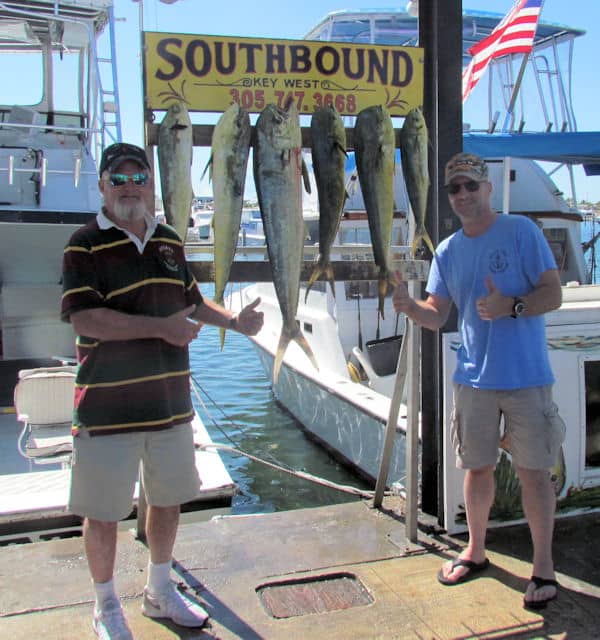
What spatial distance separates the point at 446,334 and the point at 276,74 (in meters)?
1.53

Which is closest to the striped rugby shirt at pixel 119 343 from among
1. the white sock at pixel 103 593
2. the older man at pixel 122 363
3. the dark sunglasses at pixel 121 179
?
the older man at pixel 122 363

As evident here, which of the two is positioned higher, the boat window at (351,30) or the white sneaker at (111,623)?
the boat window at (351,30)

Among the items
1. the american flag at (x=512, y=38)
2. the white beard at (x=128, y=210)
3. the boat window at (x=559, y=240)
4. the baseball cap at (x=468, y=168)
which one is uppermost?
the american flag at (x=512, y=38)

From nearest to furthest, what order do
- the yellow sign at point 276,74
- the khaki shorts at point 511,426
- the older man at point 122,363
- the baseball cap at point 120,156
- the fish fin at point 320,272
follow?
1. the older man at point 122,363
2. the baseball cap at point 120,156
3. the khaki shorts at point 511,426
4. the fish fin at point 320,272
5. the yellow sign at point 276,74

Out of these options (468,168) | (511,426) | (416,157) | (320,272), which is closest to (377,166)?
(416,157)

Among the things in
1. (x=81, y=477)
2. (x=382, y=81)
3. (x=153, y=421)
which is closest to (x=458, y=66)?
(x=382, y=81)

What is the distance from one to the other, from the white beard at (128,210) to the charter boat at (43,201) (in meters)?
3.33

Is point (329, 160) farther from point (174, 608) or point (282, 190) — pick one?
point (174, 608)

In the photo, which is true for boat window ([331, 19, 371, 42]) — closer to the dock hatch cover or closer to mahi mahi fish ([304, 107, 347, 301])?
mahi mahi fish ([304, 107, 347, 301])

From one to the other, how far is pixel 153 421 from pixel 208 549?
1.12 m

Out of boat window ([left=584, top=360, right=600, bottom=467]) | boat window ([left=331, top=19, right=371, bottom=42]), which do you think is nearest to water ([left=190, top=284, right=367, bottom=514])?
boat window ([left=584, top=360, right=600, bottom=467])

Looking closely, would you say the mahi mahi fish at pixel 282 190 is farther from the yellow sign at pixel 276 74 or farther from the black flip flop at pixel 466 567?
the black flip flop at pixel 466 567

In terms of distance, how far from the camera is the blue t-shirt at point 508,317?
2.57 m

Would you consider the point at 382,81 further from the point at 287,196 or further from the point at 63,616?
the point at 63,616
